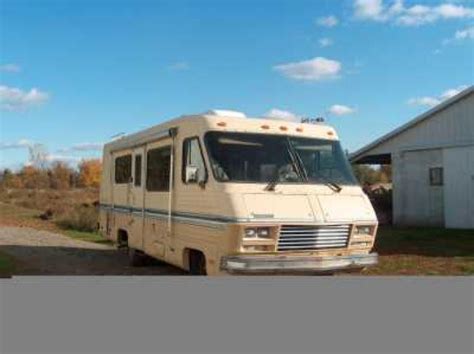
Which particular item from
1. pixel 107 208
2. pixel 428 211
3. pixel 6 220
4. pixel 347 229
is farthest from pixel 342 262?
pixel 6 220

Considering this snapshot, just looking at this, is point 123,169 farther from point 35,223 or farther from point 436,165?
point 35,223

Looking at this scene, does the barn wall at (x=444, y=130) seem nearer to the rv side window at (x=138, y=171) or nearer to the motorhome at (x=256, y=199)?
the motorhome at (x=256, y=199)

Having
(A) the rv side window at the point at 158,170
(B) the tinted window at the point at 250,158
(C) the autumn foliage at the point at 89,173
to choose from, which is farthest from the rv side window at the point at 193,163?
(C) the autumn foliage at the point at 89,173

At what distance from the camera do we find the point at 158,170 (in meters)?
12.4

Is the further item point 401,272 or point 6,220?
point 6,220

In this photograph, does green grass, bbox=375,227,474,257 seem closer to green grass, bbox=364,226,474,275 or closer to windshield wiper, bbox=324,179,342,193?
green grass, bbox=364,226,474,275

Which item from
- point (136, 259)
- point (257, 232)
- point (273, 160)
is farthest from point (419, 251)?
point (257, 232)

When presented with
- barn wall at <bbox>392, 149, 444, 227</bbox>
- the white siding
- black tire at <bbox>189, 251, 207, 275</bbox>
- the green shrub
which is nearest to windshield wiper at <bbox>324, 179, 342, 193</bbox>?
black tire at <bbox>189, 251, 207, 275</bbox>

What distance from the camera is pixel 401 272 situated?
14.2m

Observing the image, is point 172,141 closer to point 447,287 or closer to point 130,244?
point 130,244

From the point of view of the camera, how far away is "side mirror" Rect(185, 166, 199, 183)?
10.5 meters

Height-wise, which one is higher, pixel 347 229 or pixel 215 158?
pixel 215 158

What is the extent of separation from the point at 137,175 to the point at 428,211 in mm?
14102

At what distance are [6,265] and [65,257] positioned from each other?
1.96m
